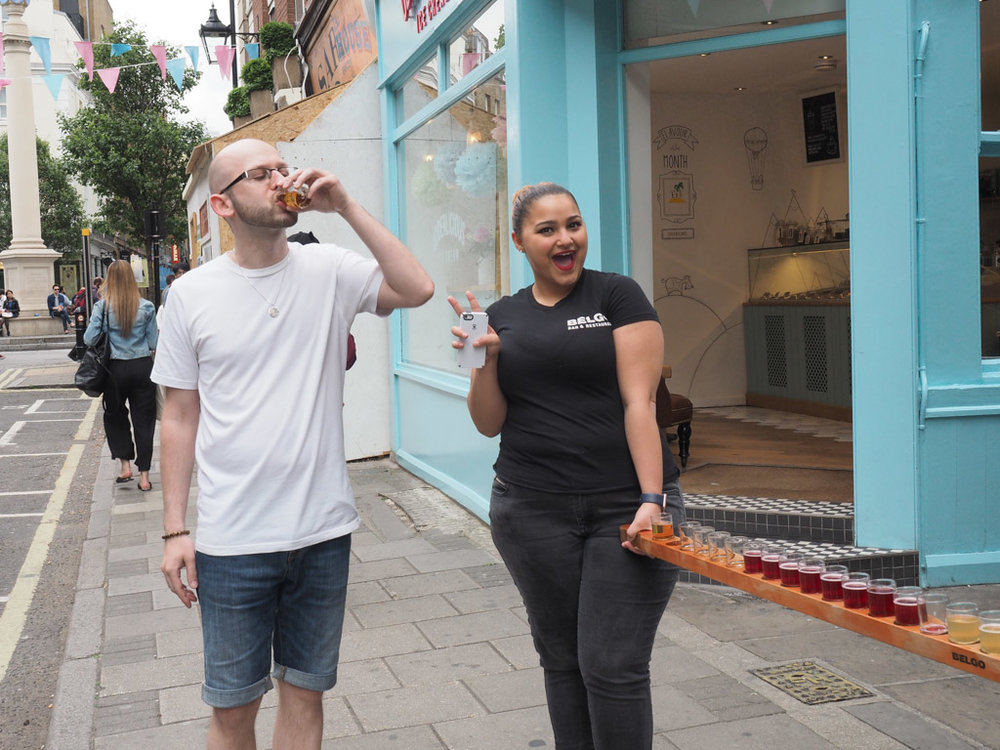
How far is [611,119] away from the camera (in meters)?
6.29

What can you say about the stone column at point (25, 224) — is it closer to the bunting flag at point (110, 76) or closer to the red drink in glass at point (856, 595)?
the bunting flag at point (110, 76)

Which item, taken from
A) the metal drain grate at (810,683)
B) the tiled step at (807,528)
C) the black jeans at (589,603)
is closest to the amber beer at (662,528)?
the black jeans at (589,603)

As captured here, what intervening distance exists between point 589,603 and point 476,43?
5520 mm

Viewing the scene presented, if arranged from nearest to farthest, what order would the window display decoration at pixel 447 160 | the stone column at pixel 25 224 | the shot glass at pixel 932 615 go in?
the shot glass at pixel 932 615 → the window display decoration at pixel 447 160 → the stone column at pixel 25 224

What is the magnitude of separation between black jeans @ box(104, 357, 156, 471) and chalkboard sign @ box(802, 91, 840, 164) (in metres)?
7.56

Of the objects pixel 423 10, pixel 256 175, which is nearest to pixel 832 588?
pixel 256 175

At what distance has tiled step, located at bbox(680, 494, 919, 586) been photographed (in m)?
5.29

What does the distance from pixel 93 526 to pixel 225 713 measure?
578 cm

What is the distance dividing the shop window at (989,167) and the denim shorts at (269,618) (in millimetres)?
3916

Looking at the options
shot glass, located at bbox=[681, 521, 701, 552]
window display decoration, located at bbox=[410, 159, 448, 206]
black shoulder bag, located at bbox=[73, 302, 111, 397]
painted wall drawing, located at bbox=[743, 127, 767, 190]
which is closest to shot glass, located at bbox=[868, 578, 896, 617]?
shot glass, located at bbox=[681, 521, 701, 552]

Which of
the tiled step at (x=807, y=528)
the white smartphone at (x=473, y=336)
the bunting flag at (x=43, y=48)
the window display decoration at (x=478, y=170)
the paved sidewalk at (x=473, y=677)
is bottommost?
the paved sidewalk at (x=473, y=677)

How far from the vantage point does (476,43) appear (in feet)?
24.5

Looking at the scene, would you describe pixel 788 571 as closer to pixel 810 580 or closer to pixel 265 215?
pixel 810 580

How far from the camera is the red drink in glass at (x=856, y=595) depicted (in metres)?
2.26
